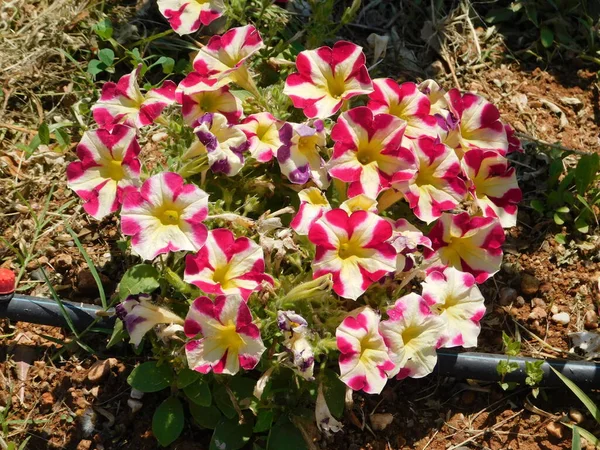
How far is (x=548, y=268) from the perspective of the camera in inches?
110

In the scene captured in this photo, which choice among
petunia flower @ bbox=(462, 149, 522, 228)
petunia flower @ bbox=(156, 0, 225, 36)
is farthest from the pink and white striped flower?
petunia flower @ bbox=(462, 149, 522, 228)

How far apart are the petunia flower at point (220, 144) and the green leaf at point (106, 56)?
88cm

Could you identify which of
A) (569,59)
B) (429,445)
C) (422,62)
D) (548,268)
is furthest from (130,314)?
(569,59)

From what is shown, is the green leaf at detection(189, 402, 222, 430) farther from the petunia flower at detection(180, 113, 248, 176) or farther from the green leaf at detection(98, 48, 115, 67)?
the green leaf at detection(98, 48, 115, 67)

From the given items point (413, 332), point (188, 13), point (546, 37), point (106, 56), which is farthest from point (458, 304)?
point (106, 56)

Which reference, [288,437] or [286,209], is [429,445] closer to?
[288,437]

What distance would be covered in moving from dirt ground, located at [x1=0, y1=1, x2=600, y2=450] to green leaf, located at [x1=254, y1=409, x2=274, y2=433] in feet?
0.52

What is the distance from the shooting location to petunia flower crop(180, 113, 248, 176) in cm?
217

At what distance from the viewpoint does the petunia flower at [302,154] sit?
2270 mm

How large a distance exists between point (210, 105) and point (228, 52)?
18cm

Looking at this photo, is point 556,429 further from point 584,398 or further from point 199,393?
point 199,393

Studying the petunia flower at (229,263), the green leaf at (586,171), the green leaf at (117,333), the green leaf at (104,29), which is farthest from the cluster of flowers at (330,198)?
the green leaf at (104,29)

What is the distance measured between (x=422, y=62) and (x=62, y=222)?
1.61m

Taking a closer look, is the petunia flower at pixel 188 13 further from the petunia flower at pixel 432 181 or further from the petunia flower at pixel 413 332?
the petunia flower at pixel 413 332
